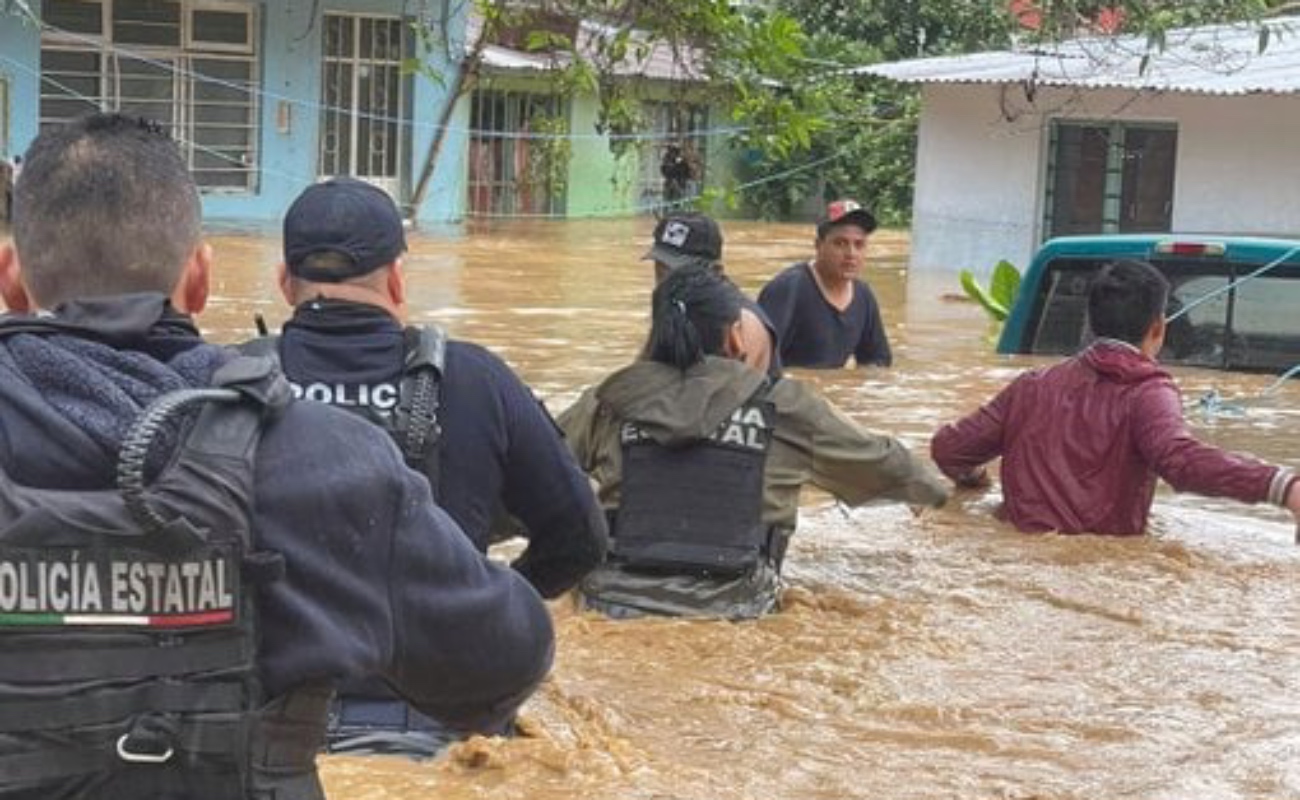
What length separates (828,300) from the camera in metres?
11.1

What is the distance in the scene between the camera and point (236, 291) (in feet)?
67.3

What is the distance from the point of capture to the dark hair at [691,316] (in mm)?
6117

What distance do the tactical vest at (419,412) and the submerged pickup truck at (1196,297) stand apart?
601 cm

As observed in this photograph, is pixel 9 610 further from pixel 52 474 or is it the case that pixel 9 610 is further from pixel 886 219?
pixel 886 219

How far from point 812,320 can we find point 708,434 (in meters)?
4.90

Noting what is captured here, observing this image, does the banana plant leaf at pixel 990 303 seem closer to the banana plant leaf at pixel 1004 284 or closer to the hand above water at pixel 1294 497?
the banana plant leaf at pixel 1004 284

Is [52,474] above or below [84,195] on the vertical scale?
below

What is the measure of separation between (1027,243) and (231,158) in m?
11.5

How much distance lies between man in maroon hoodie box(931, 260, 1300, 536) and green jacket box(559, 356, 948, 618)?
3.66 ft

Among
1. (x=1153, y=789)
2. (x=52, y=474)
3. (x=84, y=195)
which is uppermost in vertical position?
(x=84, y=195)

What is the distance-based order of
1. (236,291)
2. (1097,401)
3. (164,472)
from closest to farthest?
(164,472)
(1097,401)
(236,291)

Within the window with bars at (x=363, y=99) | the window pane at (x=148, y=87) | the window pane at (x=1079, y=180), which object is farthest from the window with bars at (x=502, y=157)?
the window pane at (x=1079, y=180)

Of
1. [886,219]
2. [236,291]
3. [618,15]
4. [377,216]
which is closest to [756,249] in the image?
[886,219]

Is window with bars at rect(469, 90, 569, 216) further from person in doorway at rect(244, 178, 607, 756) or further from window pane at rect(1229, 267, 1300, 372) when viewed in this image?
person in doorway at rect(244, 178, 607, 756)
